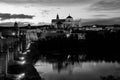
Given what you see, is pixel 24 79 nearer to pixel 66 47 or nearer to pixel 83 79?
pixel 83 79

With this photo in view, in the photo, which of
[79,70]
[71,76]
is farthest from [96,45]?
[71,76]

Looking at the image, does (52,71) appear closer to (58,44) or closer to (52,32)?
(58,44)

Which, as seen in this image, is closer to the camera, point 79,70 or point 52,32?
point 79,70

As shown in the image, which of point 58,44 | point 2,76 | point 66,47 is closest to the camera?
point 2,76

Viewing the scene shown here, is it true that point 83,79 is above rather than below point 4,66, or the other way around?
below

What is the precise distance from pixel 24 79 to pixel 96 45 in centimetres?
2995

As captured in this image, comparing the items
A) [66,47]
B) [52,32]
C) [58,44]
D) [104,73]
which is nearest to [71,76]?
[104,73]

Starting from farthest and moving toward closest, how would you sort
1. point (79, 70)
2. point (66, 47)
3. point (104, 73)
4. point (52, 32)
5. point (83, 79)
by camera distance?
1. point (52, 32)
2. point (66, 47)
3. point (79, 70)
4. point (104, 73)
5. point (83, 79)

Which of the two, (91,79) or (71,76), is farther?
→ (71,76)

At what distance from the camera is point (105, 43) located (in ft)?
146

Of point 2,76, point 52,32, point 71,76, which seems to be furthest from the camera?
point 52,32

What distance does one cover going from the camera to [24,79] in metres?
13.7

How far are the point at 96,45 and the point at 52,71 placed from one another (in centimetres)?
2376

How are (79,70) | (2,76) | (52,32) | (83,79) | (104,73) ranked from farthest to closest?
(52,32), (79,70), (104,73), (83,79), (2,76)
